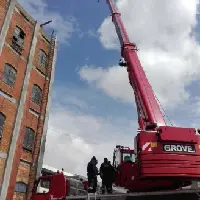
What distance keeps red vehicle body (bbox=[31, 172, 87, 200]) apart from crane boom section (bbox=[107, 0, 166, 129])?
3920 mm

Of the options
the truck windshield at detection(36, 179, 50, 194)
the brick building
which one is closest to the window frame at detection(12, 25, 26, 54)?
the brick building

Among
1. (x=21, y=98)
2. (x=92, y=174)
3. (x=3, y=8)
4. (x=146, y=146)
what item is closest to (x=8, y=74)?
(x=21, y=98)

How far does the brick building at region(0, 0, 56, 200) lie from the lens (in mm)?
18828

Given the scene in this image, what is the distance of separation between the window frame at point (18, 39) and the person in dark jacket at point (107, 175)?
12.0 meters

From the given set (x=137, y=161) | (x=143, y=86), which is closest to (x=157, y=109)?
(x=143, y=86)

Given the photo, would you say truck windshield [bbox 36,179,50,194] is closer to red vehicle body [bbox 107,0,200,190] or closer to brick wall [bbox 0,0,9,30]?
red vehicle body [bbox 107,0,200,190]

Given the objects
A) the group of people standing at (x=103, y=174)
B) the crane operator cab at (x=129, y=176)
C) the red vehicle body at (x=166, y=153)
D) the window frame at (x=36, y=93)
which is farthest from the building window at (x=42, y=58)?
the red vehicle body at (x=166, y=153)

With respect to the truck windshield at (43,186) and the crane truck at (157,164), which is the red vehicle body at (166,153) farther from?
the truck windshield at (43,186)

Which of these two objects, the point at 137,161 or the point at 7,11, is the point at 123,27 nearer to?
the point at 137,161

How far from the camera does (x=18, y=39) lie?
2150cm

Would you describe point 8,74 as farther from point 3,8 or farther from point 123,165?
point 123,165

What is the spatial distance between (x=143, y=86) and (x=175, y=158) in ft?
12.5

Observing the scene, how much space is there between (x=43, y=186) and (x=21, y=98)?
919 cm

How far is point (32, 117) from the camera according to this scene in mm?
21453
